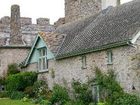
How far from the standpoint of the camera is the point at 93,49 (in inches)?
1340

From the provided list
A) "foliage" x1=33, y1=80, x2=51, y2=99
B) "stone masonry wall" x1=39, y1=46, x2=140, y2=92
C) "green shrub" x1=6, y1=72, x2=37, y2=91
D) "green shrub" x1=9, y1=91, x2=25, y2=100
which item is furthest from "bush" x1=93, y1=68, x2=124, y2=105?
"green shrub" x1=6, y1=72, x2=37, y2=91

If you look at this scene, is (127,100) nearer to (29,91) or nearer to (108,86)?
(108,86)

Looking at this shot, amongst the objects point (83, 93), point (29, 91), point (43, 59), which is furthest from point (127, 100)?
point (43, 59)

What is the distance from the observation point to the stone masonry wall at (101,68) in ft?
100

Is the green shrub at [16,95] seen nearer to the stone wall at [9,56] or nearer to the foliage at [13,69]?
the foliage at [13,69]

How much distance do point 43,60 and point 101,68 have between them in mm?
9173

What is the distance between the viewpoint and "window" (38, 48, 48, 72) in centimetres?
4101

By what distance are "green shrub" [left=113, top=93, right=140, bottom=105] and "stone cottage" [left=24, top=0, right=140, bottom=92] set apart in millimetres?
1036

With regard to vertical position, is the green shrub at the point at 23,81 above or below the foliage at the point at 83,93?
above

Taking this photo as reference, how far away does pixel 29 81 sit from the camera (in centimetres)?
4175

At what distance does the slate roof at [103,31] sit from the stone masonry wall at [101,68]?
54cm

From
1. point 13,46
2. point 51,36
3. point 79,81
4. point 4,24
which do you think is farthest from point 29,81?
point 4,24

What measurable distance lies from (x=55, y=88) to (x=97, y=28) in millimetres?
5705

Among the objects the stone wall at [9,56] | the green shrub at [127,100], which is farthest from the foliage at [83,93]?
the stone wall at [9,56]
